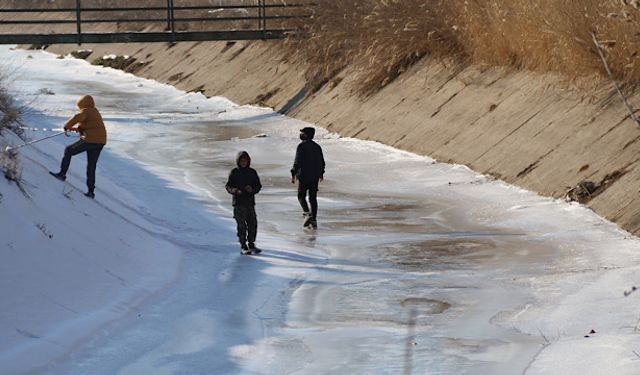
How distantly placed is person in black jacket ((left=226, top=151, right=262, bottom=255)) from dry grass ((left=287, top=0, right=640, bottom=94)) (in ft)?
23.2

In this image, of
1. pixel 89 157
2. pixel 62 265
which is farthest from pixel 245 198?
pixel 62 265

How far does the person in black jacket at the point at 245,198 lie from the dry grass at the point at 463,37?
7086 millimetres

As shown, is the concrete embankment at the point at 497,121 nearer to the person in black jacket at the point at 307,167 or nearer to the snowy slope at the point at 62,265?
the person in black jacket at the point at 307,167

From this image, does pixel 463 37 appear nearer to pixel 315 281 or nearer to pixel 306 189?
pixel 306 189

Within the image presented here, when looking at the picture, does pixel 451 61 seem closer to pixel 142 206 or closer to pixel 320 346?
pixel 142 206

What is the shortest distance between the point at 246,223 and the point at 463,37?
592 inches

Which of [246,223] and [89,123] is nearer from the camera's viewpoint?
[246,223]

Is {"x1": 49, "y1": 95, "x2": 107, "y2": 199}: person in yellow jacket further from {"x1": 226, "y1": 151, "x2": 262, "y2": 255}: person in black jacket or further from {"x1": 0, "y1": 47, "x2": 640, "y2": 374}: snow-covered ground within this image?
{"x1": 226, "y1": 151, "x2": 262, "y2": 255}: person in black jacket

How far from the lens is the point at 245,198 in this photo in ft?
53.0

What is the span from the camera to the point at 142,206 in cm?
1908

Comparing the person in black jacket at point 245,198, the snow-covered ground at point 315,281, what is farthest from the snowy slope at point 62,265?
the person in black jacket at point 245,198

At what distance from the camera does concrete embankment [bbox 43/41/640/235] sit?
19781 mm

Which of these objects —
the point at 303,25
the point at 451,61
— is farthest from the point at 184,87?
the point at 451,61

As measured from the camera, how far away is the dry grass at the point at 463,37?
22.9 m
